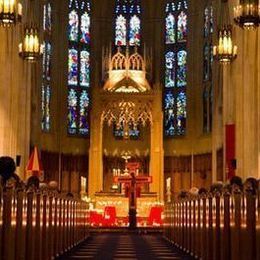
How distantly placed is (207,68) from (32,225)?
2861 centimetres

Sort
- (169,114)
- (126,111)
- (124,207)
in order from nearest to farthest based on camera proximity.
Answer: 1. (124,207)
2. (126,111)
3. (169,114)

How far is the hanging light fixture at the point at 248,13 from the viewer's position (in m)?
18.1

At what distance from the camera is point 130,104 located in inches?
1390

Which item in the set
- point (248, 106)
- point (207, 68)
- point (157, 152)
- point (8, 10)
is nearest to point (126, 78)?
point (157, 152)

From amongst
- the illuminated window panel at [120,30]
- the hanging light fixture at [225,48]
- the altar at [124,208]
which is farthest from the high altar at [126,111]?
the hanging light fixture at [225,48]

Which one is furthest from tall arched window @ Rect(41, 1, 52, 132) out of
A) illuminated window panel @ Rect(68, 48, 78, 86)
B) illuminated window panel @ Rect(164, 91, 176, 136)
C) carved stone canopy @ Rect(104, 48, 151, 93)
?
illuminated window panel @ Rect(164, 91, 176, 136)

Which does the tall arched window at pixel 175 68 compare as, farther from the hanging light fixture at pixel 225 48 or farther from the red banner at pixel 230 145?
the hanging light fixture at pixel 225 48

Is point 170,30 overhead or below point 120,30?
below

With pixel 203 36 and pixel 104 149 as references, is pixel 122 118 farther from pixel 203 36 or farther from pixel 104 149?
pixel 203 36

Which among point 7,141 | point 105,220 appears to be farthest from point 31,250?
point 105,220

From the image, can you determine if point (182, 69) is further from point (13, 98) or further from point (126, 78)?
point (13, 98)

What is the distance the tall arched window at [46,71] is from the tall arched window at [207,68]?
28.0ft

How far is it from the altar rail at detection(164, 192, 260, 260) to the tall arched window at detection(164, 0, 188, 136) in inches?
856

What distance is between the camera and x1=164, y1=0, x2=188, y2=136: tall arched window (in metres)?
39.9
